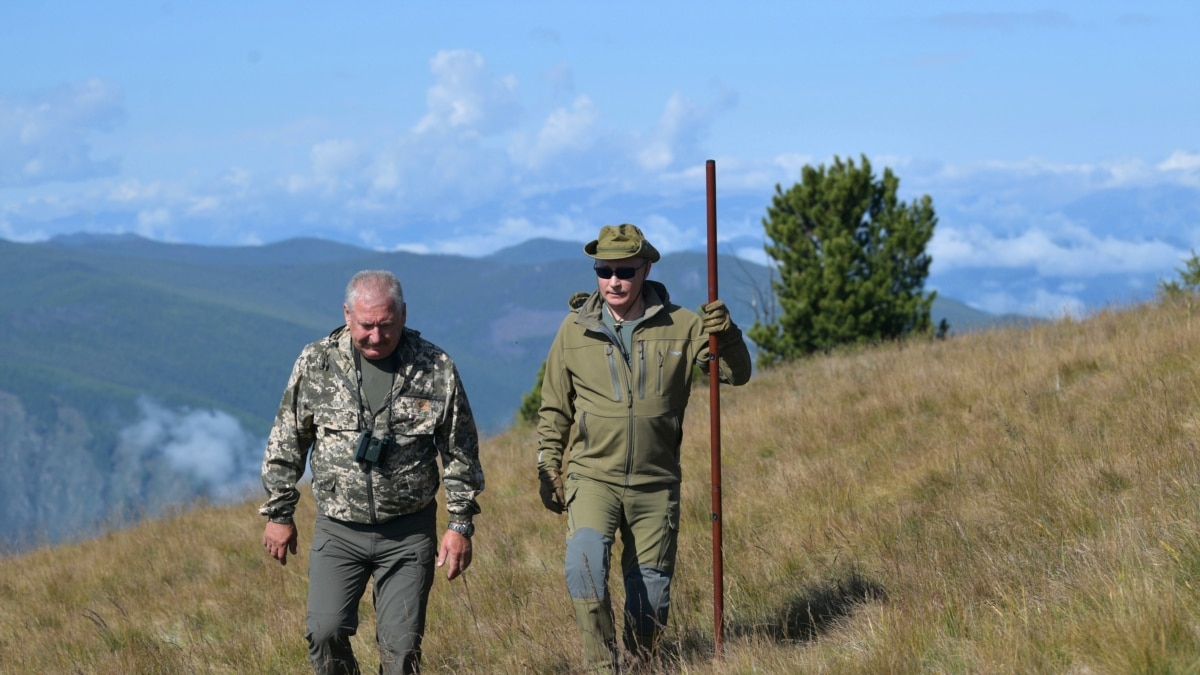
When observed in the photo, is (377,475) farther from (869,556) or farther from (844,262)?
(844,262)

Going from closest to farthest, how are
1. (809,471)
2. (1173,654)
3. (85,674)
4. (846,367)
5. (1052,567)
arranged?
(1173,654), (1052,567), (85,674), (809,471), (846,367)

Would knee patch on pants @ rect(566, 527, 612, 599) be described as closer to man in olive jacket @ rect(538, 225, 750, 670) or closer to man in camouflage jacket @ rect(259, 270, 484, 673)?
man in olive jacket @ rect(538, 225, 750, 670)

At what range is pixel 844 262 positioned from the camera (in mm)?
24812

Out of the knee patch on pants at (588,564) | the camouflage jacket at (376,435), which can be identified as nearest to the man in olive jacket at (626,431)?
the knee patch on pants at (588,564)

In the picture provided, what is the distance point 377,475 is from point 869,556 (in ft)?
9.05

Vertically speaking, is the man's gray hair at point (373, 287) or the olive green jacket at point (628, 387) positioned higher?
the man's gray hair at point (373, 287)

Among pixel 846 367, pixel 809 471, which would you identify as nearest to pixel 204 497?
pixel 846 367

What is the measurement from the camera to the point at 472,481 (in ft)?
16.1

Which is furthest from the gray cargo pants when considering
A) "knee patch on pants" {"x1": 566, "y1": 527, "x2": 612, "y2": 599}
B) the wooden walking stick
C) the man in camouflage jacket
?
the wooden walking stick

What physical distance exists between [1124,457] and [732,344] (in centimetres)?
281

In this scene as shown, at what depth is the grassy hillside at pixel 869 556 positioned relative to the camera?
169 inches

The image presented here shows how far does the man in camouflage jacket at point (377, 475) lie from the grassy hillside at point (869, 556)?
22.3 inches

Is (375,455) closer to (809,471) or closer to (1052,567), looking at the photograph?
(1052,567)

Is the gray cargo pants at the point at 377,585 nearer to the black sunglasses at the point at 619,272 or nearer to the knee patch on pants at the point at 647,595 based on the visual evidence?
the knee patch on pants at the point at 647,595
